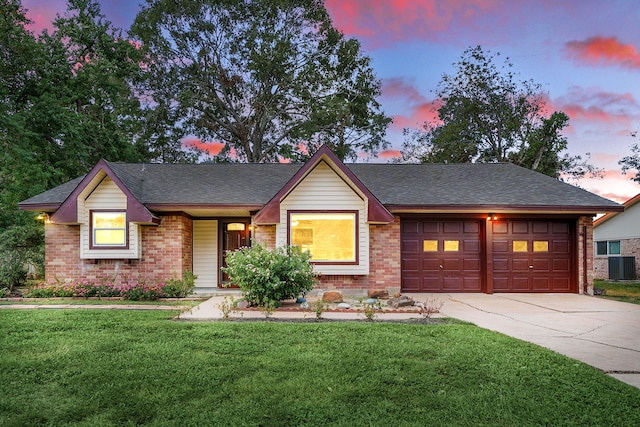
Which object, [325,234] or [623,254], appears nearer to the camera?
[325,234]

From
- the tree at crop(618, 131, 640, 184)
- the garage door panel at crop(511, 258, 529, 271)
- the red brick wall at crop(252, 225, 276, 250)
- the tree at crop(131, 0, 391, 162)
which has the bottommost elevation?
the garage door panel at crop(511, 258, 529, 271)

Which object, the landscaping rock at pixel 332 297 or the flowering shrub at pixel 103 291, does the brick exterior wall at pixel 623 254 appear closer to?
the landscaping rock at pixel 332 297

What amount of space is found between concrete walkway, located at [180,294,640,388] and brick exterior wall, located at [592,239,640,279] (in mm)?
12123

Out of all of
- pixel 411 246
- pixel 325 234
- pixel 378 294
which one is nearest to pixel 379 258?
pixel 378 294

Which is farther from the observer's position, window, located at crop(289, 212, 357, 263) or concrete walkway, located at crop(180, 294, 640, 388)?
window, located at crop(289, 212, 357, 263)

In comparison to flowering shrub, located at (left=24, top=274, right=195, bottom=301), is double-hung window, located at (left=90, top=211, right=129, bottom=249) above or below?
above

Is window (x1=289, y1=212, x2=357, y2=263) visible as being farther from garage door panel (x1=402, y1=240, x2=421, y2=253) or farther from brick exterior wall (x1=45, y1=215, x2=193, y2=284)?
brick exterior wall (x1=45, y1=215, x2=193, y2=284)

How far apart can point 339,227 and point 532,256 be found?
20.6ft

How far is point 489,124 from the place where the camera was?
30562 millimetres

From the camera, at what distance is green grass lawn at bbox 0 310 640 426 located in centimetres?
365

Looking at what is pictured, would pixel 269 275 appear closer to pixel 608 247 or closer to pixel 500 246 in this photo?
pixel 500 246

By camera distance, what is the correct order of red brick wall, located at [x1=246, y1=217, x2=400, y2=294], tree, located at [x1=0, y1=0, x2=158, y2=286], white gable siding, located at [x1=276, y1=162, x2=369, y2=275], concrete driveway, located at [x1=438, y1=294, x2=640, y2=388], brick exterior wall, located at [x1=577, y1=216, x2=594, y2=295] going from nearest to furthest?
concrete driveway, located at [x1=438, y1=294, x2=640, y2=388] < white gable siding, located at [x1=276, y1=162, x2=369, y2=275] < red brick wall, located at [x1=246, y1=217, x2=400, y2=294] < brick exterior wall, located at [x1=577, y1=216, x2=594, y2=295] < tree, located at [x1=0, y1=0, x2=158, y2=286]

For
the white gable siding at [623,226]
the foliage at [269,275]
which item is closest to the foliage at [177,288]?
the foliage at [269,275]

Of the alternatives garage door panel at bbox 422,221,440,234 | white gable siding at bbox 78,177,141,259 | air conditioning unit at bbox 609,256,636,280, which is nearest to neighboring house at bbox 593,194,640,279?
air conditioning unit at bbox 609,256,636,280
